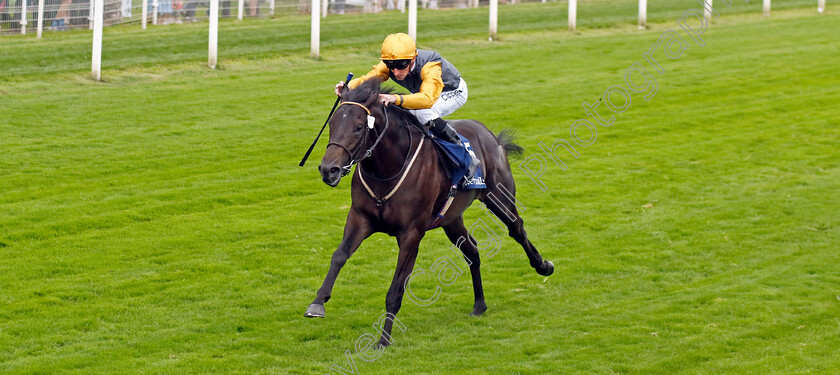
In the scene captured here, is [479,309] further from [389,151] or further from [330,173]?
[330,173]

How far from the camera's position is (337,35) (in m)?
20.8

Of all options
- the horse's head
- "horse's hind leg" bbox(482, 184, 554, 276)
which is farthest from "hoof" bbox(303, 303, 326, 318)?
"horse's hind leg" bbox(482, 184, 554, 276)

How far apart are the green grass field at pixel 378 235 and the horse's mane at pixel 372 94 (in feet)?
5.24

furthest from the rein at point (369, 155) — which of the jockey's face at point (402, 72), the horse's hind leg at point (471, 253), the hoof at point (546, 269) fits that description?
the hoof at point (546, 269)

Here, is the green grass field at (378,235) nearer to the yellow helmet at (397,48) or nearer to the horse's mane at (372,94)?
the horse's mane at (372,94)

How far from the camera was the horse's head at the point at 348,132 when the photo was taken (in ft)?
20.7

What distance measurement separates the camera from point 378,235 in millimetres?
10547

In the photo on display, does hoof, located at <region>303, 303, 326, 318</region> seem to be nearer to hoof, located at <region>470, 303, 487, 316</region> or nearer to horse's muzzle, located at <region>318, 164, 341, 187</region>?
horse's muzzle, located at <region>318, 164, 341, 187</region>

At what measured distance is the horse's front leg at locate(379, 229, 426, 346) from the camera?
7055mm

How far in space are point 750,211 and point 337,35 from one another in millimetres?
11195

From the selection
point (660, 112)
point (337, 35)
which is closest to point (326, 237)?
point (660, 112)

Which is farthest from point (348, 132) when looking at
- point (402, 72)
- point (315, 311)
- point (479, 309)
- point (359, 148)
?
point (479, 309)

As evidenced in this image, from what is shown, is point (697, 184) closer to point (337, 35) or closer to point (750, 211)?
point (750, 211)

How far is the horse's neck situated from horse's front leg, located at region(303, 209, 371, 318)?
351mm
